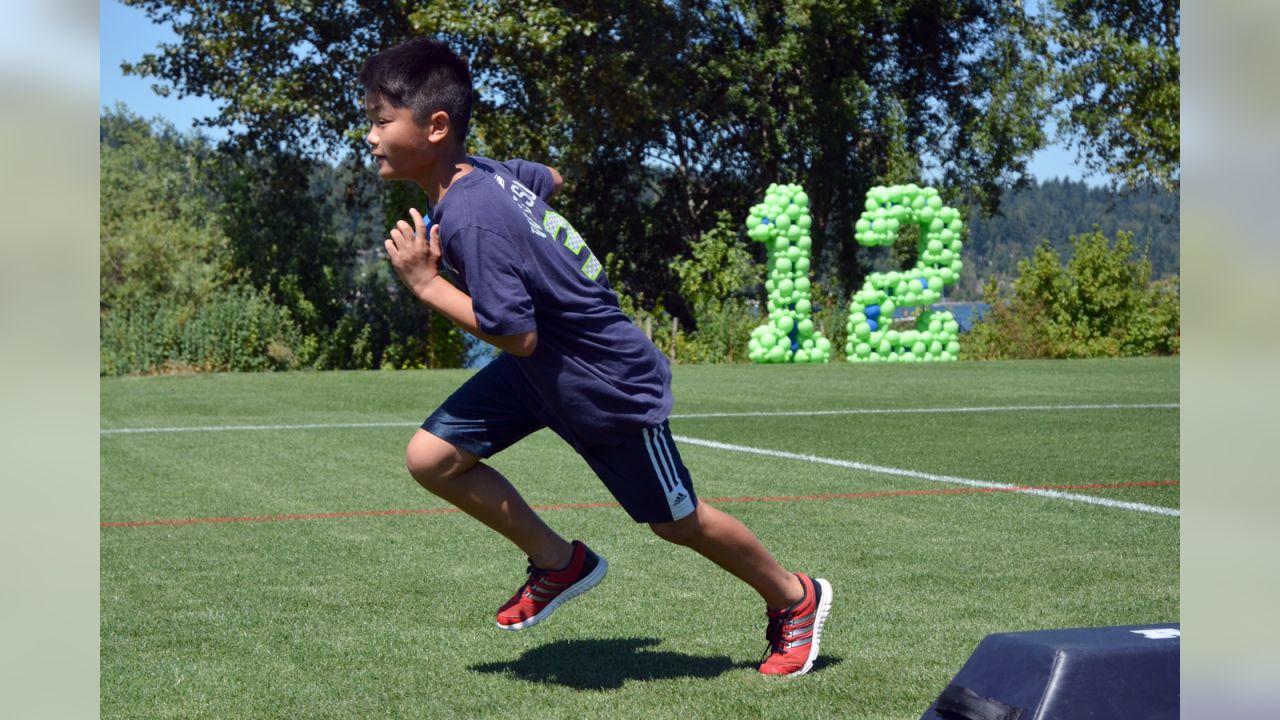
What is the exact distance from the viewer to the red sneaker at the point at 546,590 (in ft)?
13.3

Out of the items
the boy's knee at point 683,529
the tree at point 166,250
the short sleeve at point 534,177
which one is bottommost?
the boy's knee at point 683,529

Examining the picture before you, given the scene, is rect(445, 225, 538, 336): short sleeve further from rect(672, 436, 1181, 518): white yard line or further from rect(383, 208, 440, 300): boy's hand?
rect(672, 436, 1181, 518): white yard line

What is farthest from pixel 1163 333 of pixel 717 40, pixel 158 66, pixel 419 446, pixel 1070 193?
pixel 1070 193

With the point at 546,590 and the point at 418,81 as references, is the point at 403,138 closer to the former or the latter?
the point at 418,81

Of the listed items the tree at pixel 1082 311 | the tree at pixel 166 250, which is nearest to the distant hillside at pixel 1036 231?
the tree at pixel 1082 311

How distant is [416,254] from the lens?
3525 mm

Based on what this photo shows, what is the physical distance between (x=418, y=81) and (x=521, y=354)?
83 centimetres

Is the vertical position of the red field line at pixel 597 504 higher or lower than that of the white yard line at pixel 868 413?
lower

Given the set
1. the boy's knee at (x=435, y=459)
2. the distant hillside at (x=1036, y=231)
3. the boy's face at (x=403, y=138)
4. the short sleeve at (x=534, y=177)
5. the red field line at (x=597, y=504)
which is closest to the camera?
the boy's face at (x=403, y=138)

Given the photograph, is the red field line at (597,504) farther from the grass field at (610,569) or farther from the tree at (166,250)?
the tree at (166,250)

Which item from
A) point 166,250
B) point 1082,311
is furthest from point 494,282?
point 166,250

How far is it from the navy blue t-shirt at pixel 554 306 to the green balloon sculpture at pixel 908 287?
20521 mm

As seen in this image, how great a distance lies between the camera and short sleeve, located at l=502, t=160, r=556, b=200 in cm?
421
